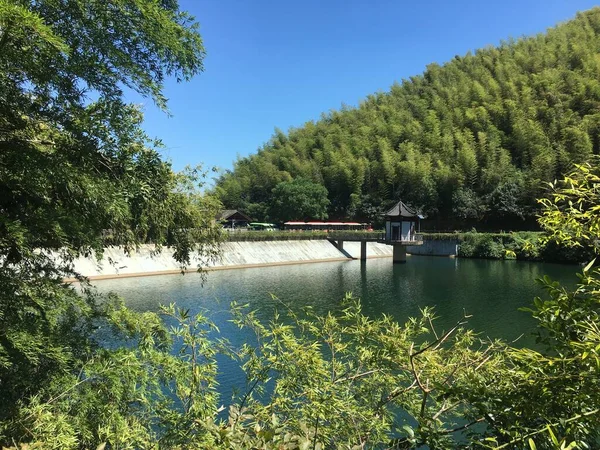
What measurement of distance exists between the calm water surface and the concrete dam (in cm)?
109

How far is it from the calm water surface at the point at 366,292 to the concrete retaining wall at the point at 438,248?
33.7ft

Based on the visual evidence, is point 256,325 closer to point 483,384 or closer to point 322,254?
point 483,384

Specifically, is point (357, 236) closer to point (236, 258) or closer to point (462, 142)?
point (236, 258)

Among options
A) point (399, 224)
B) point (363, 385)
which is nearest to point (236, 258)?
point (399, 224)

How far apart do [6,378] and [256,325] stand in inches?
81.5

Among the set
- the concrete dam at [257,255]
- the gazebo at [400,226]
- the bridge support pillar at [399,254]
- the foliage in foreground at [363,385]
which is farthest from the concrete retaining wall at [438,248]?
the foliage in foreground at [363,385]

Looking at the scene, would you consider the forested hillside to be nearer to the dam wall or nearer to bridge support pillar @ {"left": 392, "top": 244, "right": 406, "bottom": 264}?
the dam wall

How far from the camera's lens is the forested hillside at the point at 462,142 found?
4481cm

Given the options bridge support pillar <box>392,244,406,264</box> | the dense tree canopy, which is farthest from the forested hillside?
bridge support pillar <box>392,244,406,264</box>

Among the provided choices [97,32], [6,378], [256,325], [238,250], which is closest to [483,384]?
[256,325]

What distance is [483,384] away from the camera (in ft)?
5.45

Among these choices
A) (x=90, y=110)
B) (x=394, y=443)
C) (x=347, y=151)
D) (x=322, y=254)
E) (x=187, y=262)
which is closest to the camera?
(x=394, y=443)

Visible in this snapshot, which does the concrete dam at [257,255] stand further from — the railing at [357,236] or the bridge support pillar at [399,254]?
the bridge support pillar at [399,254]

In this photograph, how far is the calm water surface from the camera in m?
13.0
